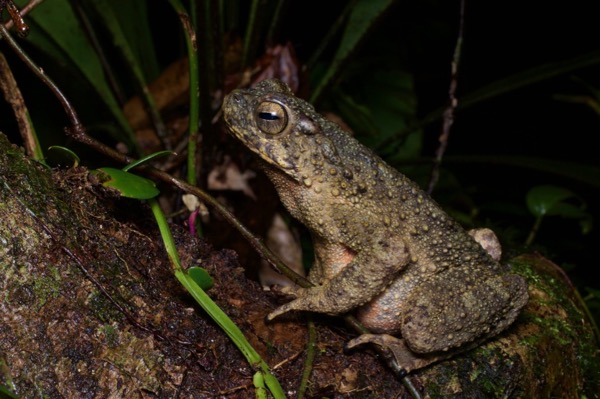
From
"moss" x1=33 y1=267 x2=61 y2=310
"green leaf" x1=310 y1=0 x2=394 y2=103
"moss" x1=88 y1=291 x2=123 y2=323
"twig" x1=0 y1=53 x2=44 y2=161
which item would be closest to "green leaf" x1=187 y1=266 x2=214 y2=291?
"moss" x1=88 y1=291 x2=123 y2=323

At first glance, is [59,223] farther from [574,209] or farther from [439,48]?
[439,48]

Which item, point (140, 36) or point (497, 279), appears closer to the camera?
point (497, 279)

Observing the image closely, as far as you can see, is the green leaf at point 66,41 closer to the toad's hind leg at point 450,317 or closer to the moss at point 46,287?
the moss at point 46,287

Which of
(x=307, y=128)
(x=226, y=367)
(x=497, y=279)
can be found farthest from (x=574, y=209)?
(x=226, y=367)

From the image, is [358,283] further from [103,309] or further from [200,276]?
[103,309]

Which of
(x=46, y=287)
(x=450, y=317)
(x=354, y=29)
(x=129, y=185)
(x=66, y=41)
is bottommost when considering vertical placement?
(x=450, y=317)

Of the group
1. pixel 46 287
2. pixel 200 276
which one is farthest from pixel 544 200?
pixel 46 287
